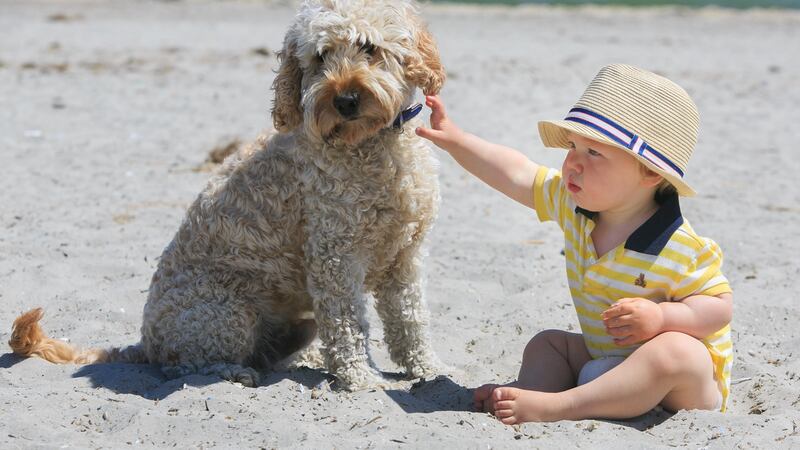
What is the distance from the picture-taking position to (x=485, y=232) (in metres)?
7.30

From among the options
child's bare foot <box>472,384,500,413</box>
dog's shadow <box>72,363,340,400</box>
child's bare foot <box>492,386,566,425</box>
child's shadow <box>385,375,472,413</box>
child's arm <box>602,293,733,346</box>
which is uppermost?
child's arm <box>602,293,733,346</box>

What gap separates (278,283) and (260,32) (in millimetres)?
14979

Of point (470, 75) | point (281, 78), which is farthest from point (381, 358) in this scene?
point (470, 75)

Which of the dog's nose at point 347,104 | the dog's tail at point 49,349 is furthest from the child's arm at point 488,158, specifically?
the dog's tail at point 49,349

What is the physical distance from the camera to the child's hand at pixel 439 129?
4.70 meters

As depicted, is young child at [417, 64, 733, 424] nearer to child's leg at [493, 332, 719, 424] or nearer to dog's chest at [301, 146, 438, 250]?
child's leg at [493, 332, 719, 424]

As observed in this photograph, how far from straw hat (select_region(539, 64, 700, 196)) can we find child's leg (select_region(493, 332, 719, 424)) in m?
0.71

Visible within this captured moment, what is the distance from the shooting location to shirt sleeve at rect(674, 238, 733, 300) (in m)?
4.13

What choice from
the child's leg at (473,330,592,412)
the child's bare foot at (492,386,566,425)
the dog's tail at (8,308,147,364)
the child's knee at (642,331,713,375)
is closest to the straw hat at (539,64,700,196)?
the child's knee at (642,331,713,375)

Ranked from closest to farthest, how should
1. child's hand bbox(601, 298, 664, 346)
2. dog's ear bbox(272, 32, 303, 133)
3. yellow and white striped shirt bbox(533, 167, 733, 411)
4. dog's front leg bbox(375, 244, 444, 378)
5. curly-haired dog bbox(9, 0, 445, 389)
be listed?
child's hand bbox(601, 298, 664, 346) → yellow and white striped shirt bbox(533, 167, 733, 411) → curly-haired dog bbox(9, 0, 445, 389) → dog's ear bbox(272, 32, 303, 133) → dog's front leg bbox(375, 244, 444, 378)

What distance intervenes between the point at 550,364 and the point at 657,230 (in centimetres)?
81

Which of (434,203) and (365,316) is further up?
(434,203)

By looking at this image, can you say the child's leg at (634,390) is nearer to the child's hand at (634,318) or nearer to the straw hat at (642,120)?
the child's hand at (634,318)

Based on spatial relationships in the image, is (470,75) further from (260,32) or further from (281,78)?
(281,78)
